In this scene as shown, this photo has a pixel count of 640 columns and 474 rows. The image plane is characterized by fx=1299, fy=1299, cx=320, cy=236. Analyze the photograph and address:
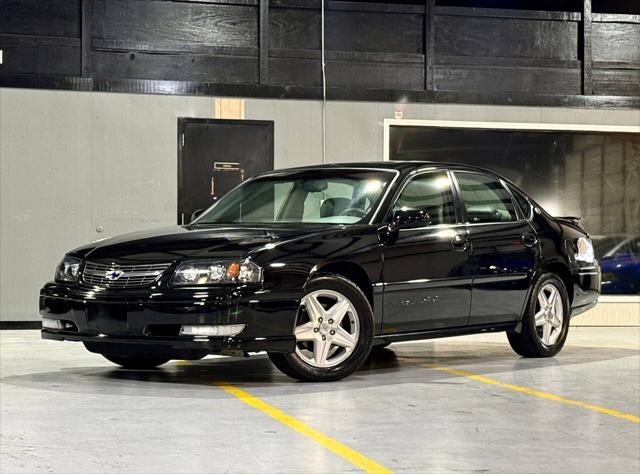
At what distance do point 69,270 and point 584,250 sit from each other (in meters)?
4.55

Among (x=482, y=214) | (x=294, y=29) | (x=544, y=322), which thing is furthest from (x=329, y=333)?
(x=294, y=29)

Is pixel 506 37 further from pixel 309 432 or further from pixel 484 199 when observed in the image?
pixel 309 432

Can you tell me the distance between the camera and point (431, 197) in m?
9.80

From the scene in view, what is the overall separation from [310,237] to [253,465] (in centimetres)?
314

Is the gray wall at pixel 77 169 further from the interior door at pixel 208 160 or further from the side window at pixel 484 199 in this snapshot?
the side window at pixel 484 199

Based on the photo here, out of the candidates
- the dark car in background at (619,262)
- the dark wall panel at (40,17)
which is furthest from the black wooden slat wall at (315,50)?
the dark car in background at (619,262)

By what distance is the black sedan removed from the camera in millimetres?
8320

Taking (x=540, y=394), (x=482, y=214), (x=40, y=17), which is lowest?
(x=540, y=394)

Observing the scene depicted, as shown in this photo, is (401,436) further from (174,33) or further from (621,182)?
(621,182)

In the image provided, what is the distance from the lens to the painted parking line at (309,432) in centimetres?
578

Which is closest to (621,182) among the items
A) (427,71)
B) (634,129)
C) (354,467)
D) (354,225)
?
(634,129)

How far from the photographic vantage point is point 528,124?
15.8 m

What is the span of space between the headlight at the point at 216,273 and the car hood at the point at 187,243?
0.23ft

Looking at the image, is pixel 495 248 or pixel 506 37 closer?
pixel 495 248
